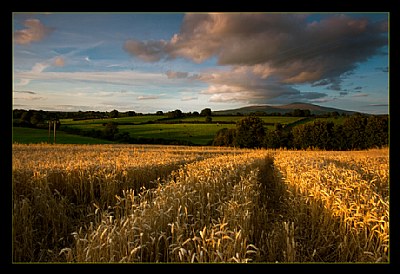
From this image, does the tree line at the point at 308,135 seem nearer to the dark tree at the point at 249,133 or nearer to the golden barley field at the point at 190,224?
the dark tree at the point at 249,133

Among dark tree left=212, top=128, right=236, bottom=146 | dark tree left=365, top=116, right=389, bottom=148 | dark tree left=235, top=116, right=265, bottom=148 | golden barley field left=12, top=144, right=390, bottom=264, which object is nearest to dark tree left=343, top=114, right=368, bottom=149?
dark tree left=365, top=116, right=389, bottom=148

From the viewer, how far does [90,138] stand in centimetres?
3731

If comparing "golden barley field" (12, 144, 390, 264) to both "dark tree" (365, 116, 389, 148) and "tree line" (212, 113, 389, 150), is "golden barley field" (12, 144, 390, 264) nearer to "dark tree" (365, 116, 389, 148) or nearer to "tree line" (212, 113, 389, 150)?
"dark tree" (365, 116, 389, 148)

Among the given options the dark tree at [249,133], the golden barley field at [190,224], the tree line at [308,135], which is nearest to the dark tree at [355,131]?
the tree line at [308,135]

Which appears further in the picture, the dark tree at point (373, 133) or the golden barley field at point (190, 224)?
the dark tree at point (373, 133)

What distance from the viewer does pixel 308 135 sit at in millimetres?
42031

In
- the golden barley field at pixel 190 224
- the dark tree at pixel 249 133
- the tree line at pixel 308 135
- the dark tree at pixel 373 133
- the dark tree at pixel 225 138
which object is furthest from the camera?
the dark tree at pixel 249 133

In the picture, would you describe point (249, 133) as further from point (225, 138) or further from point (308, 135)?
point (308, 135)

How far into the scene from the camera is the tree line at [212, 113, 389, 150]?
31653 mm

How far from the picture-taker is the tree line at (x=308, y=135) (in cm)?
3165

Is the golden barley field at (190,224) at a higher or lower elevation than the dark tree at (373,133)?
lower

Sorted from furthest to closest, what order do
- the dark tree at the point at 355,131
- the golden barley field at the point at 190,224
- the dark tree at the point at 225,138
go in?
the dark tree at the point at 225,138, the dark tree at the point at 355,131, the golden barley field at the point at 190,224
